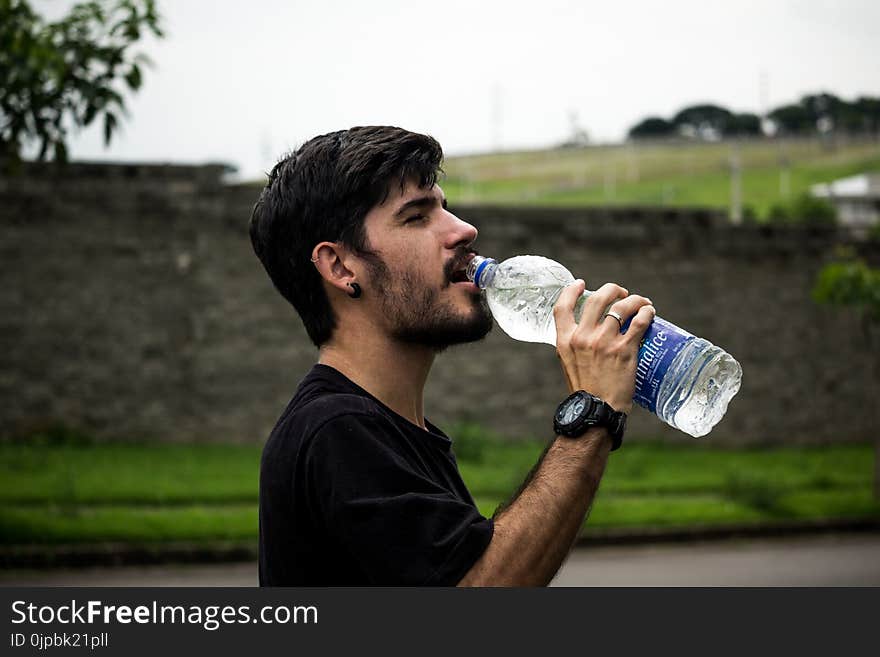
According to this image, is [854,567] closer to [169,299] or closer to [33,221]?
[169,299]

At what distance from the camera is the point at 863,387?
69.1 ft

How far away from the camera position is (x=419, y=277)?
8.21 feet

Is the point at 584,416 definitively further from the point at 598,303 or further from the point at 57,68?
the point at 57,68

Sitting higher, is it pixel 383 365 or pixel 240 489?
pixel 383 365

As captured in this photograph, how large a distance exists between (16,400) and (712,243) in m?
10.7

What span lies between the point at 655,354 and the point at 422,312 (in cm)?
47

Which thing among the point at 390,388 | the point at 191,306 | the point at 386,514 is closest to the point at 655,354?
the point at 390,388

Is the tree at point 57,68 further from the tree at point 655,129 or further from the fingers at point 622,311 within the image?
the tree at point 655,129

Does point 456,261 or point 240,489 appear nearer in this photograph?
point 456,261

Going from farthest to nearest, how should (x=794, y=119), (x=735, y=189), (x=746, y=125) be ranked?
(x=746, y=125) < (x=794, y=119) < (x=735, y=189)

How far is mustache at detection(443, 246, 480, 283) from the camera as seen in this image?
98.9 inches

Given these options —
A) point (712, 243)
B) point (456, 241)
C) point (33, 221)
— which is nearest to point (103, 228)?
point (33, 221)

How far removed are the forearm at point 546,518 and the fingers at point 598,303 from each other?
21 centimetres

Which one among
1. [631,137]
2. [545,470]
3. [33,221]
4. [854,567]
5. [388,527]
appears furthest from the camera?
[631,137]
